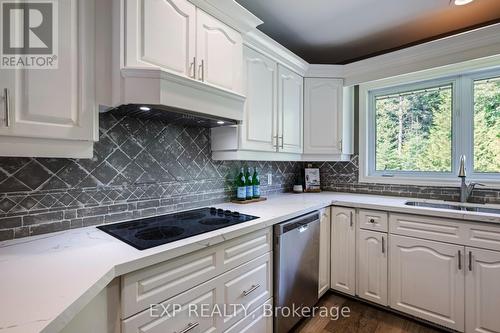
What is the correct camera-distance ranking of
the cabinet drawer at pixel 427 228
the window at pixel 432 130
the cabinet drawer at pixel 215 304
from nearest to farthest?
the cabinet drawer at pixel 215 304, the cabinet drawer at pixel 427 228, the window at pixel 432 130

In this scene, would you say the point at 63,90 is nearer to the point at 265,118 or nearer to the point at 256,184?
the point at 265,118

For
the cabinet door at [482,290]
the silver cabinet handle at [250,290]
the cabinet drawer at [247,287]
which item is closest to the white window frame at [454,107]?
the cabinet door at [482,290]

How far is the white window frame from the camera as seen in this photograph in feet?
6.75

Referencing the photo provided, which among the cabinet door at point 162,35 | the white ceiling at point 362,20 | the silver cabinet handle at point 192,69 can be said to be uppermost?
the white ceiling at point 362,20

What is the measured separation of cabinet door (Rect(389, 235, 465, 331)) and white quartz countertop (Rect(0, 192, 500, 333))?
1190 millimetres

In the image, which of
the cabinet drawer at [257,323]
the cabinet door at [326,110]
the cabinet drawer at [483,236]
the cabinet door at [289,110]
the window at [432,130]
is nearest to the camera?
the cabinet drawer at [257,323]

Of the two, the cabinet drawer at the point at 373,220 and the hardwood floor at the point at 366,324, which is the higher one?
the cabinet drawer at the point at 373,220

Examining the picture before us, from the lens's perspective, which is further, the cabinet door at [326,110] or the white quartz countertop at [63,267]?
the cabinet door at [326,110]

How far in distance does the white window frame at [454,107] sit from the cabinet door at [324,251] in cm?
79

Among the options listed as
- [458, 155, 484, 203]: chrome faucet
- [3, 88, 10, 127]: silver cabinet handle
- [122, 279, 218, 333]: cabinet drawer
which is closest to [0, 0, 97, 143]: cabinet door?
[3, 88, 10, 127]: silver cabinet handle

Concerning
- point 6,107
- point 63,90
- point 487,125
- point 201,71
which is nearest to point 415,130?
point 487,125

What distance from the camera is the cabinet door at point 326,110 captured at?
2.53m

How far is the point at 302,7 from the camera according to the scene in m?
1.89

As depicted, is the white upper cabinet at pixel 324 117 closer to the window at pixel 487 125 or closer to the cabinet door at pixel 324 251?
the cabinet door at pixel 324 251
